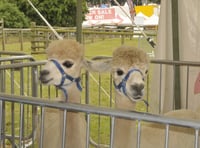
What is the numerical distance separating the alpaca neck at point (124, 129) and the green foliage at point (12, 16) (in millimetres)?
24759

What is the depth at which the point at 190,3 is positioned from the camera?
14.9ft

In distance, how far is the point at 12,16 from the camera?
26.7 m

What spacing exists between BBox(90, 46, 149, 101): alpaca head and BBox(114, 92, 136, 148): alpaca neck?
0.15ft

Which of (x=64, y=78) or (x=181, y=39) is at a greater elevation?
(x=181, y=39)

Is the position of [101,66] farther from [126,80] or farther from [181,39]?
[181,39]

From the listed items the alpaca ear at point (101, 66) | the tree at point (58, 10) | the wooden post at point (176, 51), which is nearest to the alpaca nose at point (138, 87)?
the alpaca ear at point (101, 66)

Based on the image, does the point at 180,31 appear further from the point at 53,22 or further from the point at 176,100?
the point at 53,22

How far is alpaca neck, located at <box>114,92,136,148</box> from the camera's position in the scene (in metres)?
2.46

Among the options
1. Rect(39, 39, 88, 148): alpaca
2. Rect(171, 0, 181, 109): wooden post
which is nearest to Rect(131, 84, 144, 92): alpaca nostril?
Rect(39, 39, 88, 148): alpaca

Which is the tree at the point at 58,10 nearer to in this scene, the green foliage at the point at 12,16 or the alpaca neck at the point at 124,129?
the green foliage at the point at 12,16

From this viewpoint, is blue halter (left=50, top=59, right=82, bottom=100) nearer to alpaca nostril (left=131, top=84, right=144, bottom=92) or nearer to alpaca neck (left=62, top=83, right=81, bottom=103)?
alpaca neck (left=62, top=83, right=81, bottom=103)

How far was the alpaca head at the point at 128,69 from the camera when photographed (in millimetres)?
2424

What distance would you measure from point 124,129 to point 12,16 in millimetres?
25089

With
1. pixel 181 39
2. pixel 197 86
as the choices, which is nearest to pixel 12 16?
pixel 181 39
